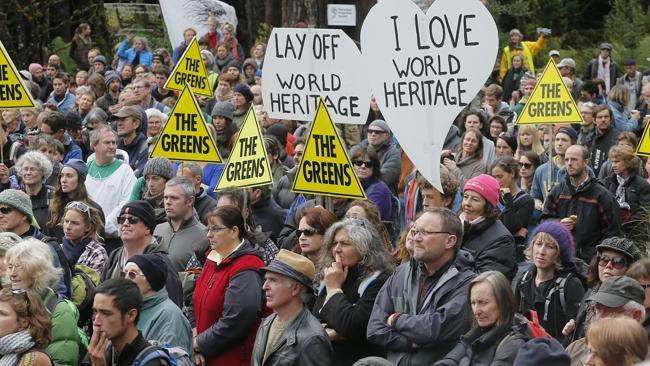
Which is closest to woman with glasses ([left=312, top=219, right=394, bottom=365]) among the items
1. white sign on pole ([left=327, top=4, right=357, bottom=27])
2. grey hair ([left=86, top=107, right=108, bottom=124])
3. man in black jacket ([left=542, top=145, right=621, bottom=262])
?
man in black jacket ([left=542, top=145, right=621, bottom=262])

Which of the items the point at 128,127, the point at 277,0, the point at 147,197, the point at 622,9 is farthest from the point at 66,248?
the point at 622,9

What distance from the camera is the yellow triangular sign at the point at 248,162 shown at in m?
10.9

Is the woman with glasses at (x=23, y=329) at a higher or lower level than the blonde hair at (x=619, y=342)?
lower

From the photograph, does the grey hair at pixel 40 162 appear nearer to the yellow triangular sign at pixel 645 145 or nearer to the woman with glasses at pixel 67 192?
the woman with glasses at pixel 67 192

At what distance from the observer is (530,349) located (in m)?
6.46

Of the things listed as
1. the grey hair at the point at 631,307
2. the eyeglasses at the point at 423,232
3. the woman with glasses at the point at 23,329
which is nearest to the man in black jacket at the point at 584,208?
the eyeglasses at the point at 423,232

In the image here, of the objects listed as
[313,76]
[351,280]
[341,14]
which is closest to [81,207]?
[313,76]

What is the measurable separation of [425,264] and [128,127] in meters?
6.94

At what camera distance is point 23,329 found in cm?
722

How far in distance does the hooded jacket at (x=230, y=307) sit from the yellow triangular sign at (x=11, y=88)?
4.56 metres

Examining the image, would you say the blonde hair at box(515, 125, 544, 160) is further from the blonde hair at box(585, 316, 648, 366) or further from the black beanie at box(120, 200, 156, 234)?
the blonde hair at box(585, 316, 648, 366)

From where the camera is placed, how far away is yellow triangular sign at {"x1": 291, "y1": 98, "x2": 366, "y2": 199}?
9.90 metres

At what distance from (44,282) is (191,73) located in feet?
23.8

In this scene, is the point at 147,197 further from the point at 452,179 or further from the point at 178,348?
the point at 178,348
